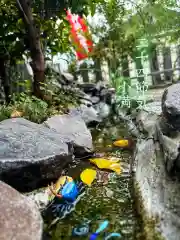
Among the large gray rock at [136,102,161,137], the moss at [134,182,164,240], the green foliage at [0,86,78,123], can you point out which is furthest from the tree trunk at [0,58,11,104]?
the moss at [134,182,164,240]

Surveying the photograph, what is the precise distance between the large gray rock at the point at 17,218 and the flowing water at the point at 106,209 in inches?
11.4

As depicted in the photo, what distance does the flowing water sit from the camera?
2.28m

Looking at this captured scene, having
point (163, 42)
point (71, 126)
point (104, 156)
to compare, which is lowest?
point (104, 156)

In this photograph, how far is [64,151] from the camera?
3.15 metres

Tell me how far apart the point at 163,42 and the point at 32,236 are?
7.47 metres

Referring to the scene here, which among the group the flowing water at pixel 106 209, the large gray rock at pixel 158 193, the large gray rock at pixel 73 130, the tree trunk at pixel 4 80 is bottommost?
the flowing water at pixel 106 209

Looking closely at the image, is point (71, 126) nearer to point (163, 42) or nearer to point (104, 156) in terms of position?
point (104, 156)

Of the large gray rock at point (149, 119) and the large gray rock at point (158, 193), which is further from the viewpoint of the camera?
the large gray rock at point (149, 119)

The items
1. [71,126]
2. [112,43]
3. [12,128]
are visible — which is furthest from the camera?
[112,43]

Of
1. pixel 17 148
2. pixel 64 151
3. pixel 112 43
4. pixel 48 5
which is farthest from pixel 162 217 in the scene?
pixel 112 43

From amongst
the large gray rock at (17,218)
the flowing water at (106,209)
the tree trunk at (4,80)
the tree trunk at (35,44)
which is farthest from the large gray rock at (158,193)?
the tree trunk at (4,80)

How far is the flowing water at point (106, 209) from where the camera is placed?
228 cm

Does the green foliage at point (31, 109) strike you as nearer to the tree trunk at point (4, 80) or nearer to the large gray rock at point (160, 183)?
the tree trunk at point (4, 80)

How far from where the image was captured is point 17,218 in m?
2.01
